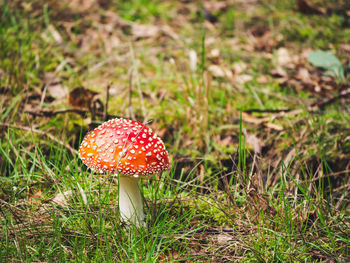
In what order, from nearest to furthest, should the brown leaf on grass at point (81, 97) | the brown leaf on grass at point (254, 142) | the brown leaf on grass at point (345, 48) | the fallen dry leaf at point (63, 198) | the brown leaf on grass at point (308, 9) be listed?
the fallen dry leaf at point (63, 198)
the brown leaf on grass at point (254, 142)
the brown leaf on grass at point (81, 97)
the brown leaf on grass at point (345, 48)
the brown leaf on grass at point (308, 9)

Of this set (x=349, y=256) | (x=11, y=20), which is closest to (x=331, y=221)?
(x=349, y=256)

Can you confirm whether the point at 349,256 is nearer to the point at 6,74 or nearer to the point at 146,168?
the point at 146,168

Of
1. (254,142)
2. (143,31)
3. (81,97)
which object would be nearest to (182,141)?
(254,142)

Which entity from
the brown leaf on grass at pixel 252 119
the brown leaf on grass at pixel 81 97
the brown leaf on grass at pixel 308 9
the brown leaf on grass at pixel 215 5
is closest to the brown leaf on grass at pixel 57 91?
the brown leaf on grass at pixel 81 97

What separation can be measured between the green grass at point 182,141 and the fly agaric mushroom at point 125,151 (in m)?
0.19

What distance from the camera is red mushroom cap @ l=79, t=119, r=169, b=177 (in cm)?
193

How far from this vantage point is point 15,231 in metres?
1.86

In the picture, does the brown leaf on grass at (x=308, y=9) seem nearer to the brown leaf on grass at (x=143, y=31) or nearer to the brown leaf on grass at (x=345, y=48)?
the brown leaf on grass at (x=345, y=48)

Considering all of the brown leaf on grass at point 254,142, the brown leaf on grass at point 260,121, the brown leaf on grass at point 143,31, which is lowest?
the brown leaf on grass at point 254,142

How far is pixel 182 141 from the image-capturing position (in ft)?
10.9

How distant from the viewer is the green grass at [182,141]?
6.56ft

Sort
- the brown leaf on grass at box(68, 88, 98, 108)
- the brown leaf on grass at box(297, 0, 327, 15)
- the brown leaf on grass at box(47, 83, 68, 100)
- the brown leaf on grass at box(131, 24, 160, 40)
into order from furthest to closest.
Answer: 1. the brown leaf on grass at box(297, 0, 327, 15)
2. the brown leaf on grass at box(131, 24, 160, 40)
3. the brown leaf on grass at box(47, 83, 68, 100)
4. the brown leaf on grass at box(68, 88, 98, 108)

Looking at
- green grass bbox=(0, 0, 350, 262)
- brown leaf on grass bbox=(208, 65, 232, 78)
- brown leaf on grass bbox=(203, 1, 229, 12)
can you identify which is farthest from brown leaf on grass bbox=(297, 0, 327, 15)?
brown leaf on grass bbox=(208, 65, 232, 78)

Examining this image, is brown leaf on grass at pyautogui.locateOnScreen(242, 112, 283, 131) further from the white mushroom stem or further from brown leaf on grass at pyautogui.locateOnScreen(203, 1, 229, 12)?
brown leaf on grass at pyautogui.locateOnScreen(203, 1, 229, 12)
